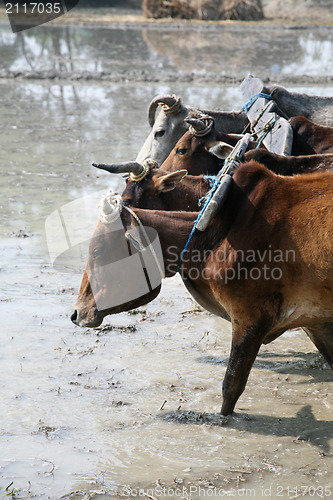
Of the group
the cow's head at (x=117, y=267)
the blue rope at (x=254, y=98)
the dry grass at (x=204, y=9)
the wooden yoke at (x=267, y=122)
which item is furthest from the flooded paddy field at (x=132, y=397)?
the dry grass at (x=204, y=9)

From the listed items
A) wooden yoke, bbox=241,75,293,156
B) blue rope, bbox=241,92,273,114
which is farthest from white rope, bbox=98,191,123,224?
blue rope, bbox=241,92,273,114

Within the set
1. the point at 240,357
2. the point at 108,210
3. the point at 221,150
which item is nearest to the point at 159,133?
the point at 221,150

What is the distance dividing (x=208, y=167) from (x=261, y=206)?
2.02 m

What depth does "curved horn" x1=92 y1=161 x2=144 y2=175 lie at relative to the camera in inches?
176

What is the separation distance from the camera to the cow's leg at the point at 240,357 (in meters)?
4.16

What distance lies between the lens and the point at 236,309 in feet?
13.7

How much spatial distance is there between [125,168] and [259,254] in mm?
1132

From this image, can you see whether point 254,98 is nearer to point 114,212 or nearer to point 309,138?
point 309,138

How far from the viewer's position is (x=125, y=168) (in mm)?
4605

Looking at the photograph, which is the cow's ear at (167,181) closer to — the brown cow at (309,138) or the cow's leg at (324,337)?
the cow's leg at (324,337)

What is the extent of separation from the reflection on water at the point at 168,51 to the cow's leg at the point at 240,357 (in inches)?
566

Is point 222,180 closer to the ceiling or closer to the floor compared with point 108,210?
closer to the ceiling

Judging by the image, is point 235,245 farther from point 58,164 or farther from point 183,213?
point 58,164

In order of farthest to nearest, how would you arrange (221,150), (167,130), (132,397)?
(167,130), (221,150), (132,397)
